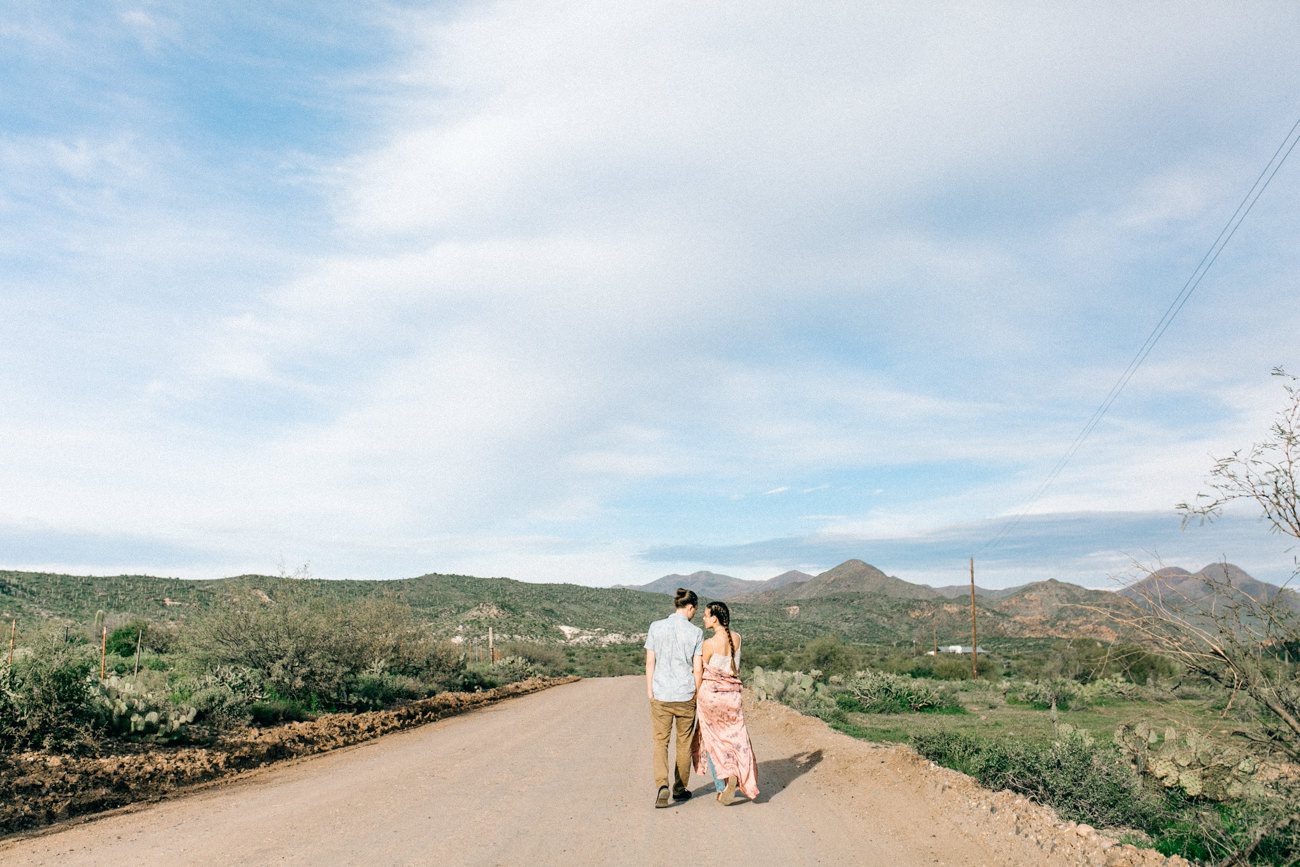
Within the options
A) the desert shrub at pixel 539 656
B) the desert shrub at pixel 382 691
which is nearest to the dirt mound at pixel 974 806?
the desert shrub at pixel 382 691

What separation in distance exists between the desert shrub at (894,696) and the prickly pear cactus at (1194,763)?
14402mm

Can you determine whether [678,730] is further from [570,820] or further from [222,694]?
[222,694]

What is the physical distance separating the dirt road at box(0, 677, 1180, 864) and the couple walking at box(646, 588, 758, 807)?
33 cm

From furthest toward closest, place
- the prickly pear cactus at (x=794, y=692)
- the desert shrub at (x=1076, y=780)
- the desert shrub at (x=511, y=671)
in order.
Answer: the desert shrub at (x=511, y=671) < the prickly pear cactus at (x=794, y=692) < the desert shrub at (x=1076, y=780)

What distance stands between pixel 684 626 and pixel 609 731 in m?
8.33

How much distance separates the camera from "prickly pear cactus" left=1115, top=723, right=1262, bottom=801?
6.65m

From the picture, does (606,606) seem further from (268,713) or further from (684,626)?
(684,626)

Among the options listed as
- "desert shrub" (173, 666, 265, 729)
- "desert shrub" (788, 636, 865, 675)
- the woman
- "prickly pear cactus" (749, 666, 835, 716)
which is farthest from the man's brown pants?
"desert shrub" (788, 636, 865, 675)

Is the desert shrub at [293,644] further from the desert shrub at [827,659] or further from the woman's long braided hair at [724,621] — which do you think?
the desert shrub at [827,659]

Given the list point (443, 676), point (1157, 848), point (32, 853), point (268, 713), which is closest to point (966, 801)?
point (1157, 848)

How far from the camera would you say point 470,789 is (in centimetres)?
998

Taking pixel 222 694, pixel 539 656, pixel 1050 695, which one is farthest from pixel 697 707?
pixel 539 656

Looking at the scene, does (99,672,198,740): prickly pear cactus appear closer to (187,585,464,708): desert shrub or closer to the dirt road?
the dirt road

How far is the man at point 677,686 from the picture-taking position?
8.88 m
